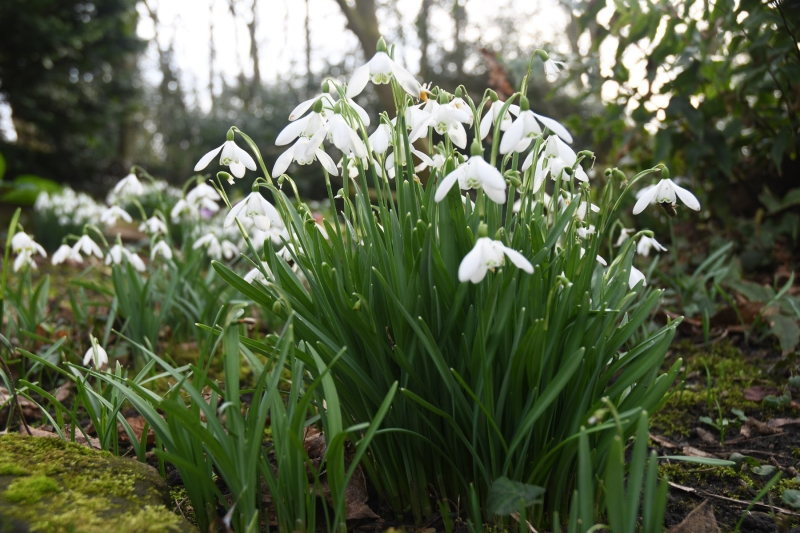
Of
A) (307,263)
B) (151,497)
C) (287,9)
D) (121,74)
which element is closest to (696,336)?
(307,263)

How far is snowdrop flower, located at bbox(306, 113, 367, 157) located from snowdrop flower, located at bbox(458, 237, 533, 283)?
0.37m

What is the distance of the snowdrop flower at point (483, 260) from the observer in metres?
1.01

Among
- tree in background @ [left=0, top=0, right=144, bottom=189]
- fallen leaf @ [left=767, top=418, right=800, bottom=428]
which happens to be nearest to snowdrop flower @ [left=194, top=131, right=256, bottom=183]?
fallen leaf @ [left=767, top=418, right=800, bottom=428]

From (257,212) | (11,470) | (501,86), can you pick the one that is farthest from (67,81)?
(11,470)

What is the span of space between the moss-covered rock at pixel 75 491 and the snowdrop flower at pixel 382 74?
939 mm

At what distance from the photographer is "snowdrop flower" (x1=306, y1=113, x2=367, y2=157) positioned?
1200 mm

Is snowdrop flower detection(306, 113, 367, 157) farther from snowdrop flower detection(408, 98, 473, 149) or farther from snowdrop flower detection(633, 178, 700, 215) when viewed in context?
snowdrop flower detection(633, 178, 700, 215)

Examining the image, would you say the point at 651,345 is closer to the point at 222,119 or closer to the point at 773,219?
the point at 773,219

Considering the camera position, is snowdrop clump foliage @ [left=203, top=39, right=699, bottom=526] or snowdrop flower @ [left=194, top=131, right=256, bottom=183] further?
snowdrop flower @ [left=194, top=131, right=256, bottom=183]

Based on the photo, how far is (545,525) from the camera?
1.33m

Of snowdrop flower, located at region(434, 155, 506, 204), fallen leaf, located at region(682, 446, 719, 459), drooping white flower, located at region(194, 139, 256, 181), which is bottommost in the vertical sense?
fallen leaf, located at region(682, 446, 719, 459)

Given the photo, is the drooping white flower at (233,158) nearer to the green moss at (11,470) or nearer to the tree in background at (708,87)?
the green moss at (11,470)

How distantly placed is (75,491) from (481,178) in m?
1.02

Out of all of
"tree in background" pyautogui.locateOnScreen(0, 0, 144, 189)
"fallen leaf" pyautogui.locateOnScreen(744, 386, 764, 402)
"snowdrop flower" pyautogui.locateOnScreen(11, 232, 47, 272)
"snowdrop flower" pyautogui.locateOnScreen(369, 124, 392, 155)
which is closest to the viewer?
"snowdrop flower" pyautogui.locateOnScreen(369, 124, 392, 155)
